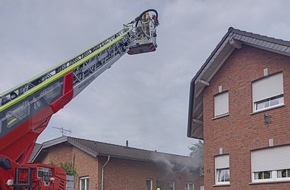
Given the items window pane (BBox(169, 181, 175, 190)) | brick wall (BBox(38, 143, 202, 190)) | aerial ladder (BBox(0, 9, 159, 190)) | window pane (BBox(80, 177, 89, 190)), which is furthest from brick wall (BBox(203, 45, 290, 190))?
window pane (BBox(169, 181, 175, 190))

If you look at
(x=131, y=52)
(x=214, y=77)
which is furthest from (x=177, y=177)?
(x=131, y=52)

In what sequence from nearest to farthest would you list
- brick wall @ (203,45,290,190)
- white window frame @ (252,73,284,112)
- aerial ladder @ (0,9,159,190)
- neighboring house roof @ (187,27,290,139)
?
aerial ladder @ (0,9,159,190)
brick wall @ (203,45,290,190)
white window frame @ (252,73,284,112)
neighboring house roof @ (187,27,290,139)

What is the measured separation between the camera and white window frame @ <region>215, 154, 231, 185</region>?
18284mm

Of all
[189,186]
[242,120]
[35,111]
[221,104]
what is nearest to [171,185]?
[189,186]

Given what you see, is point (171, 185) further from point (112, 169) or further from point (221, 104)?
point (221, 104)

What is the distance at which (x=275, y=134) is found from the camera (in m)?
16.1

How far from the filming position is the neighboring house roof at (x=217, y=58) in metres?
16.5

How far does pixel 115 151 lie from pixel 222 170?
10578 mm

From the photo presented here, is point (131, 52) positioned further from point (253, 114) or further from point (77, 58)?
point (253, 114)

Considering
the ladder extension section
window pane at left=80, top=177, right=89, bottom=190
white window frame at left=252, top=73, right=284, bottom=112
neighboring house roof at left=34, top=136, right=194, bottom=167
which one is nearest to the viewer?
the ladder extension section

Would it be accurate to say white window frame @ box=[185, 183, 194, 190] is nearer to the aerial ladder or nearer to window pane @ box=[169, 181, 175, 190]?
window pane @ box=[169, 181, 175, 190]

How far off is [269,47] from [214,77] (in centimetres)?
389

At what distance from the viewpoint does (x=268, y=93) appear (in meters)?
16.9

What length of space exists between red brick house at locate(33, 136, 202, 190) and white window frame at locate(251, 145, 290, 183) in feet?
36.8
